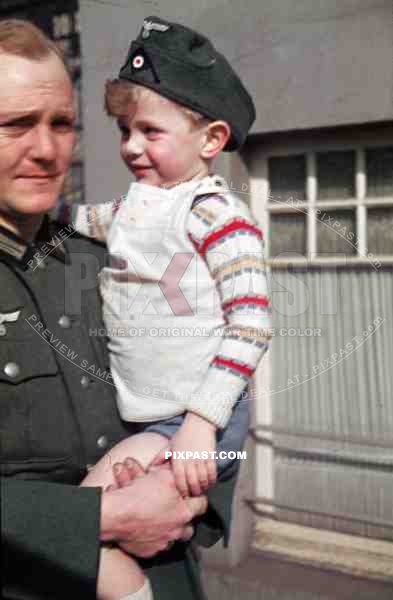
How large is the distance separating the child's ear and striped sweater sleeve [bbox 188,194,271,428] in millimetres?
244

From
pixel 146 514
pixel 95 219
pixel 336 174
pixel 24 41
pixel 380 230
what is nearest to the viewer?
pixel 146 514

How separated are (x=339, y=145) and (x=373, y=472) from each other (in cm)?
155

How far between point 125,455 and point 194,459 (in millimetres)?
168

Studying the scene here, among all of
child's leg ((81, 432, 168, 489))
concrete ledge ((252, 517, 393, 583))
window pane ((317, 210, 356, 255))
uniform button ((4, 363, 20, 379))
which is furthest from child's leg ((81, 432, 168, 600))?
window pane ((317, 210, 356, 255))

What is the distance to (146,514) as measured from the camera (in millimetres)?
1262

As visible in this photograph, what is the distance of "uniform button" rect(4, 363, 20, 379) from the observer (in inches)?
51.8

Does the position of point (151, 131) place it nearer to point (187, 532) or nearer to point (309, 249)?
point (187, 532)

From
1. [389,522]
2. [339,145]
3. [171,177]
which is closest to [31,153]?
[171,177]

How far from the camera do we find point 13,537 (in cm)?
117

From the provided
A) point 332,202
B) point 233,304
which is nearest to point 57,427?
point 233,304

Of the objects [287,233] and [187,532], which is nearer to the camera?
[187,532]

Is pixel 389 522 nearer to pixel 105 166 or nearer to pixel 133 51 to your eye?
pixel 105 166

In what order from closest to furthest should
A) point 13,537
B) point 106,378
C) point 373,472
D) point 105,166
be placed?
1. point 13,537
2. point 106,378
3. point 105,166
4. point 373,472

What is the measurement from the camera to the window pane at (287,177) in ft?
9.79
